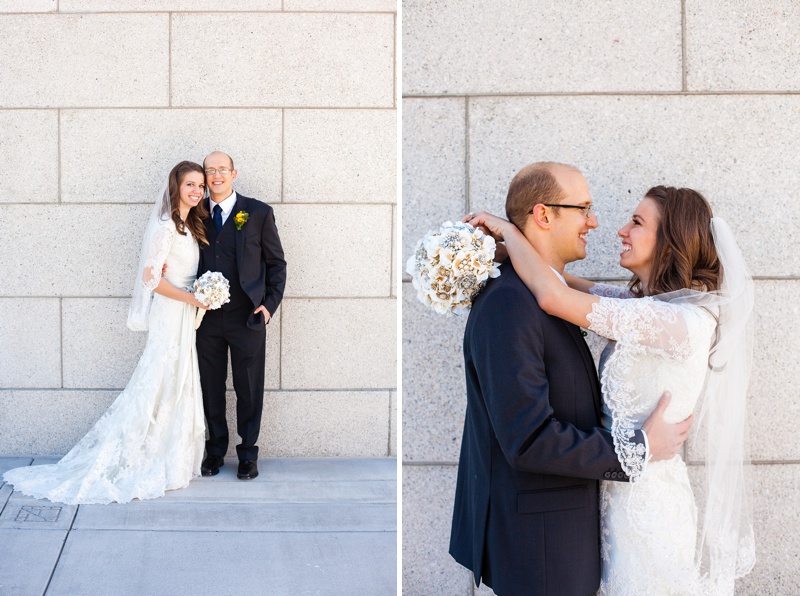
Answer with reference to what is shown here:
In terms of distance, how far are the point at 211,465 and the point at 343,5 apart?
12.3ft

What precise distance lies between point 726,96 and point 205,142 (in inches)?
156

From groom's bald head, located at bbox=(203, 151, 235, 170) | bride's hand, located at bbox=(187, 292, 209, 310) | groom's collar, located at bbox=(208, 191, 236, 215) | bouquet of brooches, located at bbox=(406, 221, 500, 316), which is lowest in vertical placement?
bride's hand, located at bbox=(187, 292, 209, 310)

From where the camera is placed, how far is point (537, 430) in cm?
225

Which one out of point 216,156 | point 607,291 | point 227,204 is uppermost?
point 216,156

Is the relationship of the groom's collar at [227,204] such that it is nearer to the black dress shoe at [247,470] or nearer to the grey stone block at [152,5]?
the grey stone block at [152,5]

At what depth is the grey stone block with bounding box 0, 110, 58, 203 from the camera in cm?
611

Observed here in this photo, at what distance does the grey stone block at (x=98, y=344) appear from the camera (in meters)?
6.16

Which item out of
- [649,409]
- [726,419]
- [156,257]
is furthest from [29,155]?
[726,419]

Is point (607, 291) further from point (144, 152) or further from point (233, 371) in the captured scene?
point (144, 152)

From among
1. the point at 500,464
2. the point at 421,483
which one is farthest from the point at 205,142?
the point at 500,464

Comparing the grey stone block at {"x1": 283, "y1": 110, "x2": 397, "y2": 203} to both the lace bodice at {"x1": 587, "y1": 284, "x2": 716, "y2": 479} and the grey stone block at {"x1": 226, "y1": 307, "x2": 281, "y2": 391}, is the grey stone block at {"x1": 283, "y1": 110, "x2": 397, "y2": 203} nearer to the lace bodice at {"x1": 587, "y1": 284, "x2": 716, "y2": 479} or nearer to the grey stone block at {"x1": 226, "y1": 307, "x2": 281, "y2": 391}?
the grey stone block at {"x1": 226, "y1": 307, "x2": 281, "y2": 391}

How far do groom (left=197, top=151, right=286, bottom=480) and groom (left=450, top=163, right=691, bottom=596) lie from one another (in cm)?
338

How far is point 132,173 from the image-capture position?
613 centimetres

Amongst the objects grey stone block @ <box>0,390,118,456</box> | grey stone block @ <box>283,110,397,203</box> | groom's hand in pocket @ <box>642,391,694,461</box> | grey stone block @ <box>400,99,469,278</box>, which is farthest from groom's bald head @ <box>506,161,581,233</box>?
grey stone block @ <box>0,390,118,456</box>
